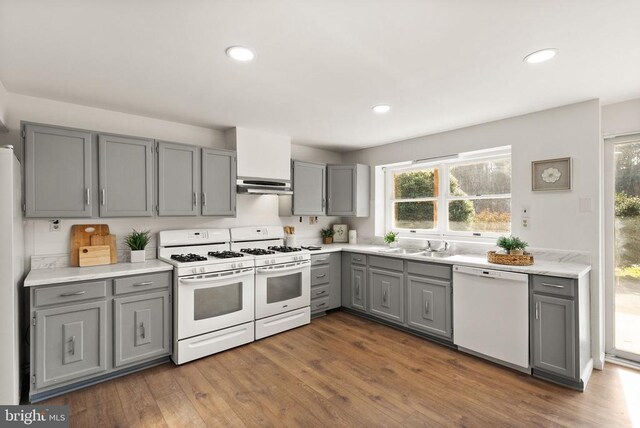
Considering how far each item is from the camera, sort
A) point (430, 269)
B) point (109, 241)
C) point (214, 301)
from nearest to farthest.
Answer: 1. point (109, 241)
2. point (214, 301)
3. point (430, 269)

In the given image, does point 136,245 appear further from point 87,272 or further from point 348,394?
point 348,394

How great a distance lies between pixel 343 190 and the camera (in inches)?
182

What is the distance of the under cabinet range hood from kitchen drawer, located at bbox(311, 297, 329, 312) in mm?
1473

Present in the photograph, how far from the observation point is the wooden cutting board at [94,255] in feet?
9.12

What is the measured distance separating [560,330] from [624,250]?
1176 mm

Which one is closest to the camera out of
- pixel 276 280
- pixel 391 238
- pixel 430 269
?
pixel 430 269

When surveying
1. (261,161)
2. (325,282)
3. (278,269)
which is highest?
(261,161)

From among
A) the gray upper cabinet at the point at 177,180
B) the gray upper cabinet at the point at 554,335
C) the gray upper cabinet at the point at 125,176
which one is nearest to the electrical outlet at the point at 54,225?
the gray upper cabinet at the point at 125,176

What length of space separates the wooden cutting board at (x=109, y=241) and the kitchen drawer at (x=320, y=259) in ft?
7.11

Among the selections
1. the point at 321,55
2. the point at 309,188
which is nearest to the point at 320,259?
the point at 309,188

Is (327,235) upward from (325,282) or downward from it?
→ upward

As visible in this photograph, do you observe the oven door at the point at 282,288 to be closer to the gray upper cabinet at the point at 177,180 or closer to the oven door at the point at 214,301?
the oven door at the point at 214,301

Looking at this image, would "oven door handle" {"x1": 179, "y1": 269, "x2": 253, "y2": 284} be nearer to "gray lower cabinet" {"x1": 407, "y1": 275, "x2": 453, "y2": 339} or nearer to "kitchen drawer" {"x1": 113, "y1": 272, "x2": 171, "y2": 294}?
"kitchen drawer" {"x1": 113, "y1": 272, "x2": 171, "y2": 294}

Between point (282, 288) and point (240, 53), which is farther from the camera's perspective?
point (282, 288)
